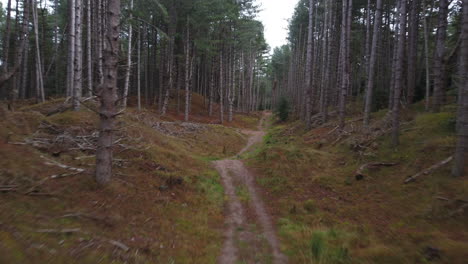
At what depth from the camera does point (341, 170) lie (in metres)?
9.10

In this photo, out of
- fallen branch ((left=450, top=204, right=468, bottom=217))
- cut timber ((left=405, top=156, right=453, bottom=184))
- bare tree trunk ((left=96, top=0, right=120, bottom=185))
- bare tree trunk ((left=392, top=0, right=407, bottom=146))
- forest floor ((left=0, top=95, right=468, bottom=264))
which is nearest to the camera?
forest floor ((left=0, top=95, right=468, bottom=264))

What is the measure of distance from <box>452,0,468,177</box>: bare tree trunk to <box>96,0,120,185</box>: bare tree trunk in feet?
27.1

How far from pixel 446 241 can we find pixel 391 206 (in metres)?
2.12

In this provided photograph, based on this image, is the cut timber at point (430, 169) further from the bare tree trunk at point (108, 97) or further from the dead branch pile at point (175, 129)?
the dead branch pile at point (175, 129)

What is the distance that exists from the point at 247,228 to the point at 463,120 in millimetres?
5795

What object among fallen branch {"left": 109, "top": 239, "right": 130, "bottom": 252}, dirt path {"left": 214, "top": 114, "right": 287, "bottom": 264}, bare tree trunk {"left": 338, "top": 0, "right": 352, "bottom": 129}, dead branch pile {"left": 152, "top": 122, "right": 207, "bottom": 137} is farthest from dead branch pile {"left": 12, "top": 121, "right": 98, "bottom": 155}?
bare tree trunk {"left": 338, "top": 0, "right": 352, "bottom": 129}

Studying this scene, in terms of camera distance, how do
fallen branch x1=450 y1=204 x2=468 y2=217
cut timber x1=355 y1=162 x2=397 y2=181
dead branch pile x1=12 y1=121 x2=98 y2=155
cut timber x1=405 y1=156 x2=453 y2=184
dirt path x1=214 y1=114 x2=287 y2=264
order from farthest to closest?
1. cut timber x1=355 y1=162 x2=397 y2=181
2. cut timber x1=405 y1=156 x2=453 y2=184
3. dead branch pile x1=12 y1=121 x2=98 y2=155
4. fallen branch x1=450 y1=204 x2=468 y2=217
5. dirt path x1=214 y1=114 x2=287 y2=264

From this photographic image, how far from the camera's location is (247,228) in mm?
5852

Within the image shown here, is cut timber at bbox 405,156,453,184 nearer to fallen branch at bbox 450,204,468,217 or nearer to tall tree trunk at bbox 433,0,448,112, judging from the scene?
fallen branch at bbox 450,204,468,217

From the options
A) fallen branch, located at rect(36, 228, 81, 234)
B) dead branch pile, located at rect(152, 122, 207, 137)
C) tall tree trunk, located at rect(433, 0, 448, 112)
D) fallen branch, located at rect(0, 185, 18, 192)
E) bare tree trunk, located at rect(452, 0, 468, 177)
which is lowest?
fallen branch, located at rect(36, 228, 81, 234)

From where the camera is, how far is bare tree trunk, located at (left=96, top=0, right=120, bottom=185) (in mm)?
5359

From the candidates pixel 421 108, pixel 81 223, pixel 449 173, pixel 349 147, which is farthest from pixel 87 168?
pixel 421 108

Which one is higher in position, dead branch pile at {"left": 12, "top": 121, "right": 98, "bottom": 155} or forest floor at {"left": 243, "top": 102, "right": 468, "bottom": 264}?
dead branch pile at {"left": 12, "top": 121, "right": 98, "bottom": 155}

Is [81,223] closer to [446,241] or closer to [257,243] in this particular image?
[257,243]
